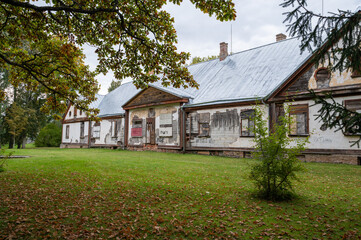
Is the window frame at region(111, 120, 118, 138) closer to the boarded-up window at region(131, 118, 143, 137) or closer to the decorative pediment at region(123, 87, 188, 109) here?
the decorative pediment at region(123, 87, 188, 109)

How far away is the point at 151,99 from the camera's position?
22.3 metres

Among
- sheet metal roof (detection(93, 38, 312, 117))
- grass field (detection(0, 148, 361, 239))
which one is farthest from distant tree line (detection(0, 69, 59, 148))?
grass field (detection(0, 148, 361, 239))

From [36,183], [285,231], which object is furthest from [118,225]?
[36,183]

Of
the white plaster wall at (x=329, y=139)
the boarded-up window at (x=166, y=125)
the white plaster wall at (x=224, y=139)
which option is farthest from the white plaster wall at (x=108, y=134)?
the white plaster wall at (x=329, y=139)

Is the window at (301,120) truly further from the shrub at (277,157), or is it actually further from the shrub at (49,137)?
the shrub at (49,137)

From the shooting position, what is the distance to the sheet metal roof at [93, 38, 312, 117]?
16.6 metres

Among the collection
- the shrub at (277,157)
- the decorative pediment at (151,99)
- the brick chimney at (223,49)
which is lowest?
the shrub at (277,157)

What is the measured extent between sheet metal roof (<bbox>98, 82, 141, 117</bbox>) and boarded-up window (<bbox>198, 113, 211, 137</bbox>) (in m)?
10.6

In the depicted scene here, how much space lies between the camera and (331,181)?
8.21 meters

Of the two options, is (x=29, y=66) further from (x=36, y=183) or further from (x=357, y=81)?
(x=357, y=81)

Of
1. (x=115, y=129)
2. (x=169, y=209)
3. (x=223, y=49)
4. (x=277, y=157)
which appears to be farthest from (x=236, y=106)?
(x=115, y=129)

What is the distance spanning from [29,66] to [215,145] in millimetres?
12733

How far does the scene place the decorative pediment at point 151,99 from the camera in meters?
20.5

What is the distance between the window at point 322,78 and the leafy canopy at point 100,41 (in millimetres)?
9387
